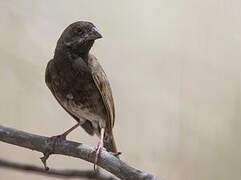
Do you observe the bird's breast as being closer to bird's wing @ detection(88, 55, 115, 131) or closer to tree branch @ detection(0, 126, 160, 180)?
bird's wing @ detection(88, 55, 115, 131)

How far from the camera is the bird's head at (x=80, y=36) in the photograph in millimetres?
2904

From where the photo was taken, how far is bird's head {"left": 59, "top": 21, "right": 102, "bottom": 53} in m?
2.90

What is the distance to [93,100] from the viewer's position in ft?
10.2

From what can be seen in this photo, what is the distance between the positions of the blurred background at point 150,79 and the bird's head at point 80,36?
0.99 meters

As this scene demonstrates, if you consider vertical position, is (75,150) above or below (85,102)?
below

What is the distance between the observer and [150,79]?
14.3ft

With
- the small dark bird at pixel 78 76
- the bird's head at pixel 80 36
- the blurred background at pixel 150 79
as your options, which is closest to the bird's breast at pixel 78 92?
the small dark bird at pixel 78 76

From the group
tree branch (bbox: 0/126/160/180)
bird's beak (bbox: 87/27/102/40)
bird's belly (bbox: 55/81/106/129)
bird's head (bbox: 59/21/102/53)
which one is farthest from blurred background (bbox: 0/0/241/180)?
tree branch (bbox: 0/126/160/180)

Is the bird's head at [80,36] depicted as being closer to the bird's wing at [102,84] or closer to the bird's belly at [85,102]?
the bird's wing at [102,84]

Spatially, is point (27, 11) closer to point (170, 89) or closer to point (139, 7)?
point (139, 7)

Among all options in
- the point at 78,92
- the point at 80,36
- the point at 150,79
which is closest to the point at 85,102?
the point at 78,92

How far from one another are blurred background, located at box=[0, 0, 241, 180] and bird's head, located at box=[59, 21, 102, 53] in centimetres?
99

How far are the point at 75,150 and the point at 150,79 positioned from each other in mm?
1769

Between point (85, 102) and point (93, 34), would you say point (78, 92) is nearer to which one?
point (85, 102)
